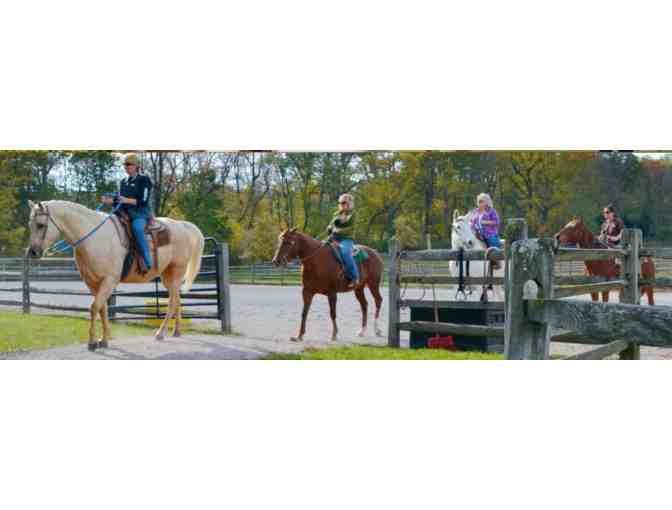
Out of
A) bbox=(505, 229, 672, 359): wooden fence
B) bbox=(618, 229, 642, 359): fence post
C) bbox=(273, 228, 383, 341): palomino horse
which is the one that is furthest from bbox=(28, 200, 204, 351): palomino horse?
bbox=(618, 229, 642, 359): fence post

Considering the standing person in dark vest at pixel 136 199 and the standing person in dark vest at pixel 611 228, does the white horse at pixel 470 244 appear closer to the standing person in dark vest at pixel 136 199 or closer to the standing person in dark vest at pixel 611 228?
the standing person in dark vest at pixel 611 228

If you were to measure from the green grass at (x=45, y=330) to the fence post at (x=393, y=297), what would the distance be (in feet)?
5.36

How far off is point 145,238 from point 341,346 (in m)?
2.01

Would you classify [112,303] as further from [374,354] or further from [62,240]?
[374,354]

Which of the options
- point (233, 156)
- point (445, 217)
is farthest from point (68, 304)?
point (445, 217)

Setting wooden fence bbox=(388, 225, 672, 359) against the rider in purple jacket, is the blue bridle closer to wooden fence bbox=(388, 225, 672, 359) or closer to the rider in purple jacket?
the rider in purple jacket

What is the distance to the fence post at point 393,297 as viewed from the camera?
244 inches

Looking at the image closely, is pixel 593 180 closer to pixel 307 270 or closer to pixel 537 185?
pixel 537 185

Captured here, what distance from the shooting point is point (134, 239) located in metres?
6.13

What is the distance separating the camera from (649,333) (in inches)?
98.7

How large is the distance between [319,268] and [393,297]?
0.78m

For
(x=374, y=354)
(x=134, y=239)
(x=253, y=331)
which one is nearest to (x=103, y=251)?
(x=134, y=239)

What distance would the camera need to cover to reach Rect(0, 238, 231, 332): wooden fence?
595 cm
